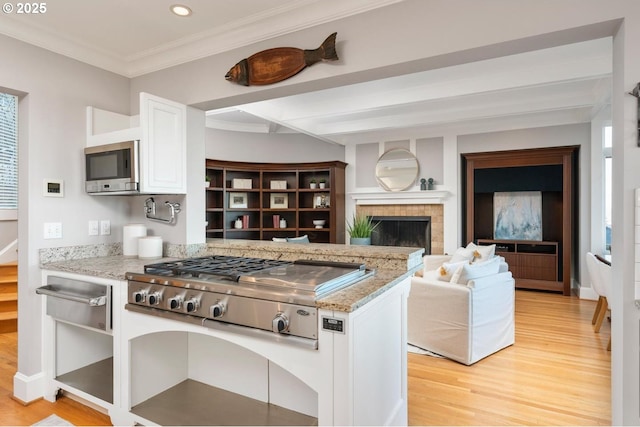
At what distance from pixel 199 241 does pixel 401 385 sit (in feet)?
5.82

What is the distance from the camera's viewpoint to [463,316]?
2953 millimetres

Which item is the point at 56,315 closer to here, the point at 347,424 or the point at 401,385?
the point at 347,424

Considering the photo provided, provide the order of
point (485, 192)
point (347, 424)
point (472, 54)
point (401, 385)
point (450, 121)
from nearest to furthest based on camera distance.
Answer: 1. point (347, 424)
2. point (472, 54)
3. point (401, 385)
4. point (450, 121)
5. point (485, 192)

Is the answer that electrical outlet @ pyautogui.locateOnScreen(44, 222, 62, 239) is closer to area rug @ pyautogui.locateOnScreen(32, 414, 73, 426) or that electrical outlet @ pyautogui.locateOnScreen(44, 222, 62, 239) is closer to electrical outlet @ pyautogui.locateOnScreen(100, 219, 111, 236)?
electrical outlet @ pyautogui.locateOnScreen(100, 219, 111, 236)

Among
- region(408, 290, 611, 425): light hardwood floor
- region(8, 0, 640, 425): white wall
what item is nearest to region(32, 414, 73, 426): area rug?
region(8, 0, 640, 425): white wall

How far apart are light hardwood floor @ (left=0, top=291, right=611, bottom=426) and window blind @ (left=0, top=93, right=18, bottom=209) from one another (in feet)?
7.00

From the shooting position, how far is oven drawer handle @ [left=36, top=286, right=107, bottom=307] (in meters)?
2.03

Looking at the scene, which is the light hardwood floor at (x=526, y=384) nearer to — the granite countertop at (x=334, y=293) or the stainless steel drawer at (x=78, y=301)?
the granite countertop at (x=334, y=293)

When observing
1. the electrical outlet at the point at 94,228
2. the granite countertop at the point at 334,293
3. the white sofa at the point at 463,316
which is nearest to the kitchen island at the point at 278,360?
the granite countertop at the point at 334,293

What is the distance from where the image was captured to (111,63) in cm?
275

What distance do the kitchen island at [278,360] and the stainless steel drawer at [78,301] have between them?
6cm

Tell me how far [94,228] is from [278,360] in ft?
6.60

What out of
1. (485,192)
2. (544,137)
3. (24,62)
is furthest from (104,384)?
(544,137)

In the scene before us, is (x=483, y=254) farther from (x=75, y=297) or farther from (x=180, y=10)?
(x=75, y=297)
